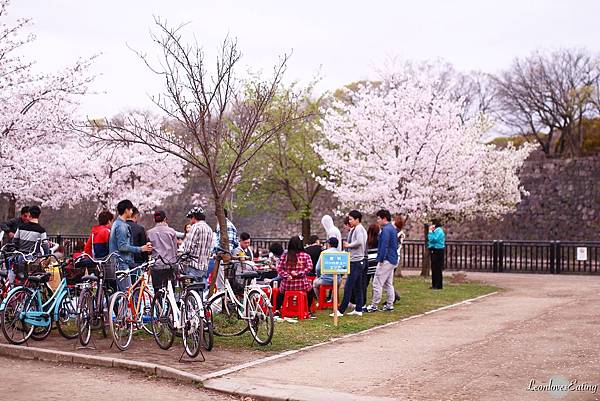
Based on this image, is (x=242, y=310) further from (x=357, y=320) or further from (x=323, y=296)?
(x=323, y=296)

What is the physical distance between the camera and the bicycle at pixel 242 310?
10445 mm

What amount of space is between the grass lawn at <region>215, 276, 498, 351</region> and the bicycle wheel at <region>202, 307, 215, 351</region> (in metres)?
0.49

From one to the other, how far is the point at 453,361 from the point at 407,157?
49.4 ft

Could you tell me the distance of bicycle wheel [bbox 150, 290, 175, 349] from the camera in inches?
402

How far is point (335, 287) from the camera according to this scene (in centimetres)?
1233

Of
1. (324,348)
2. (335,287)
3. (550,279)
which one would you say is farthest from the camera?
(550,279)

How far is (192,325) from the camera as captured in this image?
9461mm

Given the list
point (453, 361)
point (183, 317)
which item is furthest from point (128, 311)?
point (453, 361)

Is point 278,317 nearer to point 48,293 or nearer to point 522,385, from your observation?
point 48,293

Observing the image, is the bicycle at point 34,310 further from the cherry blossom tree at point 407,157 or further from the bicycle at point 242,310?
the cherry blossom tree at point 407,157

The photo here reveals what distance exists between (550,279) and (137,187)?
2012cm

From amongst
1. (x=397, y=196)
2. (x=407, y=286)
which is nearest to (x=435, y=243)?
(x=407, y=286)

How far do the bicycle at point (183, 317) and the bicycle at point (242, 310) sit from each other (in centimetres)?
40

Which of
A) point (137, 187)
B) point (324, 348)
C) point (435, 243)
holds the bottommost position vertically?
point (324, 348)
